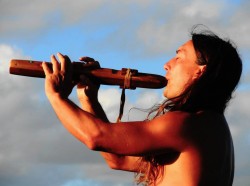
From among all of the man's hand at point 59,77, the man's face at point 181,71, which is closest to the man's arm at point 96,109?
the man's hand at point 59,77

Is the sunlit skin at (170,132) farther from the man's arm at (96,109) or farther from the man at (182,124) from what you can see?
the man's arm at (96,109)

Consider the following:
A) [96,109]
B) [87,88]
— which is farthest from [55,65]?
[96,109]

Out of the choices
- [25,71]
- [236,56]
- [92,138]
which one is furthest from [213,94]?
[25,71]

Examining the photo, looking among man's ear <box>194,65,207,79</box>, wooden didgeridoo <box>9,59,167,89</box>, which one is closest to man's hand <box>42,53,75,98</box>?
wooden didgeridoo <box>9,59,167,89</box>

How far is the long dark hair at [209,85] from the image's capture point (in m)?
6.45

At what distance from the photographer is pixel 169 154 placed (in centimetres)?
631

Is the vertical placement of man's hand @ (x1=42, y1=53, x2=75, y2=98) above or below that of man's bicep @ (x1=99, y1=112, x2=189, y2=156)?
above

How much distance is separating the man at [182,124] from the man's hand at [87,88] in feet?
1.90

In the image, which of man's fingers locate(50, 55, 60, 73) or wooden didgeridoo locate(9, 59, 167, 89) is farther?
wooden didgeridoo locate(9, 59, 167, 89)

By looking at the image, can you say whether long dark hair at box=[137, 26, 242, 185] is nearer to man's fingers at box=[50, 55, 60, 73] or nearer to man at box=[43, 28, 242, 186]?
man at box=[43, 28, 242, 186]

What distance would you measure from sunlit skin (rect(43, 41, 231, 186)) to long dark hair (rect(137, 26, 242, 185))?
0.29 ft

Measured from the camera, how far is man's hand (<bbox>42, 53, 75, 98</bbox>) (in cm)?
643

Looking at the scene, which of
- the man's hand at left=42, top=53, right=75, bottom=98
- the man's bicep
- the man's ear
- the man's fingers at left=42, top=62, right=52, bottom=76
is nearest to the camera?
the man's bicep

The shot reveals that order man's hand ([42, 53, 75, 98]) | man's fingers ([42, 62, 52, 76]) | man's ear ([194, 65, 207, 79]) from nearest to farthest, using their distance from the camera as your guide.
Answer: man's hand ([42, 53, 75, 98]) → man's ear ([194, 65, 207, 79]) → man's fingers ([42, 62, 52, 76])
